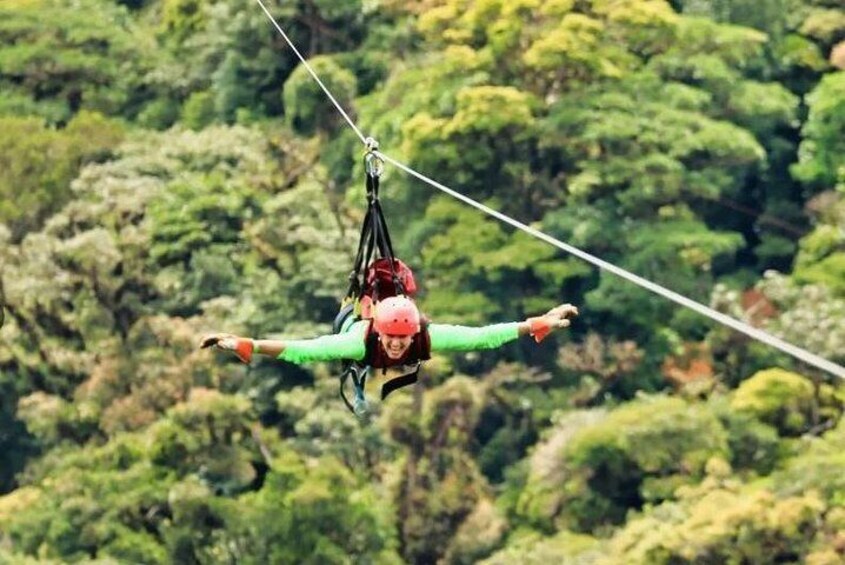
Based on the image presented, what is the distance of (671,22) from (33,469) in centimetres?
700

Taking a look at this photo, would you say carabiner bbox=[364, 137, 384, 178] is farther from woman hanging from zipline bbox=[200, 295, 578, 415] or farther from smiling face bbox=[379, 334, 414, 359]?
smiling face bbox=[379, 334, 414, 359]

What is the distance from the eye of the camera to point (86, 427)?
2306cm

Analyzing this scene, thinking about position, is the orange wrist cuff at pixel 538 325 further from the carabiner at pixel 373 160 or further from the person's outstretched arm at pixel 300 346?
the carabiner at pixel 373 160

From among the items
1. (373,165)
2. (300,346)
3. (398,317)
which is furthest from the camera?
(373,165)

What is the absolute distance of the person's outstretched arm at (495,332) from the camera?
277 inches

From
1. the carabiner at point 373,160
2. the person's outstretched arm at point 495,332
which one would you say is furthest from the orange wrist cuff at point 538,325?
the carabiner at point 373,160

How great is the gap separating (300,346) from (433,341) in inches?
18.9

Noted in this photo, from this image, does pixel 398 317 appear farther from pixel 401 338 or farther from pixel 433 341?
pixel 433 341

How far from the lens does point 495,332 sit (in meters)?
7.12

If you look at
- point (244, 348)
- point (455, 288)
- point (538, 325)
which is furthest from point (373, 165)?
point (455, 288)

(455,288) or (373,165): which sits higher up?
(373,165)

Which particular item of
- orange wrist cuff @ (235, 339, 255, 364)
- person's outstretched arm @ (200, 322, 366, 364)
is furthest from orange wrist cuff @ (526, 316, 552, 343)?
orange wrist cuff @ (235, 339, 255, 364)

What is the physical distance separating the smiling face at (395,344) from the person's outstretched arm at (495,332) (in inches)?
5.1

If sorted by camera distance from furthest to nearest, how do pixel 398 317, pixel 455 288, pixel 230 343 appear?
pixel 455 288 → pixel 398 317 → pixel 230 343
